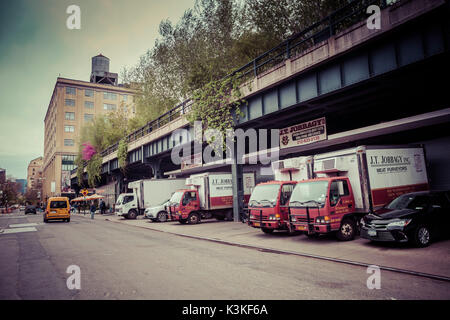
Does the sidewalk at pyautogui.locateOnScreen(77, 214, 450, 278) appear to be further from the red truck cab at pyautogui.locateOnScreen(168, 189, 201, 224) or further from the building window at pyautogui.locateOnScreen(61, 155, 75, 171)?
the building window at pyautogui.locateOnScreen(61, 155, 75, 171)

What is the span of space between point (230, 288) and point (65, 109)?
98.3 meters

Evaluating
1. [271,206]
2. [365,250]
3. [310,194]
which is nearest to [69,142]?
[271,206]

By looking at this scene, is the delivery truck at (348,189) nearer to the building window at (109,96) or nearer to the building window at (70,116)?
the building window at (70,116)

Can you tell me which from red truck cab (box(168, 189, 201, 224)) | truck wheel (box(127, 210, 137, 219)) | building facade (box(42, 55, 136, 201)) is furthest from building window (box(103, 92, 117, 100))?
red truck cab (box(168, 189, 201, 224))

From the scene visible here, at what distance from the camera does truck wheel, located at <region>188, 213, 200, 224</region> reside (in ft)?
65.7

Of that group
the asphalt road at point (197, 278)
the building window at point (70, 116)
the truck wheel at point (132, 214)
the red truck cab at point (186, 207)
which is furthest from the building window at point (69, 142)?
the asphalt road at point (197, 278)

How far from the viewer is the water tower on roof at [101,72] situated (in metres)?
101

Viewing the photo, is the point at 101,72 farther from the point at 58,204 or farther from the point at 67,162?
the point at 58,204

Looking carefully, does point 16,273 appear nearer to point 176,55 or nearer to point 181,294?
point 181,294

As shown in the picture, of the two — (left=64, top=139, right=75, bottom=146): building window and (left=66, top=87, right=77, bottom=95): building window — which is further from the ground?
(left=66, top=87, right=77, bottom=95): building window

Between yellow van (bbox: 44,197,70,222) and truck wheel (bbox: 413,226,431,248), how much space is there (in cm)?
2675

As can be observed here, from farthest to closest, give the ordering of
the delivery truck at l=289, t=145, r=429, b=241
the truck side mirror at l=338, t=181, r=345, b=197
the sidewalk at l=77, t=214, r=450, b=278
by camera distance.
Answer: the truck side mirror at l=338, t=181, r=345, b=197, the delivery truck at l=289, t=145, r=429, b=241, the sidewalk at l=77, t=214, r=450, b=278

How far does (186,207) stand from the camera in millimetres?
19766
